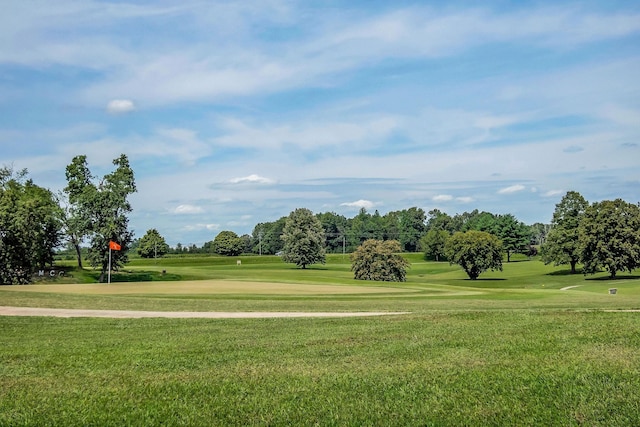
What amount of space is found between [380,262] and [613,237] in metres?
26.5

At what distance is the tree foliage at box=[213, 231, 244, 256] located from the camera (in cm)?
16077

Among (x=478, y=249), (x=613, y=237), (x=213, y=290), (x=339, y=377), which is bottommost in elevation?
(x=213, y=290)

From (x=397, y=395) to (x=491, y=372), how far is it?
6.02 ft

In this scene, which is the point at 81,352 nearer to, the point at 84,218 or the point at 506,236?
the point at 84,218

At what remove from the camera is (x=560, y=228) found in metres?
83.7

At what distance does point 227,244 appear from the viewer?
161625 mm

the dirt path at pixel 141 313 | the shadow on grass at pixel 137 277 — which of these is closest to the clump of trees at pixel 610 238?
the shadow on grass at pixel 137 277

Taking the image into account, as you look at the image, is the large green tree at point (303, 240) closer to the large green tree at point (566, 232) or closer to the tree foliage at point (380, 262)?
the tree foliage at point (380, 262)

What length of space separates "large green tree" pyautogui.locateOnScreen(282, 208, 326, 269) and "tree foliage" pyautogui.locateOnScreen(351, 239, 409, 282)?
2669 centimetres

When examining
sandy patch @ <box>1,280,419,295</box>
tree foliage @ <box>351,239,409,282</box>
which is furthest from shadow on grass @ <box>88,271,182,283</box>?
tree foliage @ <box>351,239,409,282</box>

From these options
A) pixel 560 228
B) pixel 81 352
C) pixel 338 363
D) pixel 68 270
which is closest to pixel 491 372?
pixel 338 363

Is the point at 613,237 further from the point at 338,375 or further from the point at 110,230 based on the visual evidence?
the point at 338,375

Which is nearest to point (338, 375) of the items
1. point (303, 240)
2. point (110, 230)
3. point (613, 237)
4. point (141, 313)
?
point (141, 313)

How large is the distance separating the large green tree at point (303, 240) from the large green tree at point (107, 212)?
126ft
